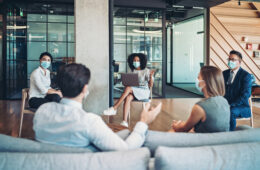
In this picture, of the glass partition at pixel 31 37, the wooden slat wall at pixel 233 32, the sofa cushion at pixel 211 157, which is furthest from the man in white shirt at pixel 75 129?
the wooden slat wall at pixel 233 32

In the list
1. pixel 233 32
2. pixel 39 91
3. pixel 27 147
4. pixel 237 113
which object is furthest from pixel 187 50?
pixel 27 147

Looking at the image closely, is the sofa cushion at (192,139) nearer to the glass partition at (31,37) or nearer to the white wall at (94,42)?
the white wall at (94,42)

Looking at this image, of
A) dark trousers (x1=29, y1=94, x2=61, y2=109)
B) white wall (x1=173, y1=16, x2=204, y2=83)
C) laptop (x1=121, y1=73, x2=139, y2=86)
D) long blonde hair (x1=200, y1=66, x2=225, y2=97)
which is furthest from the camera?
white wall (x1=173, y1=16, x2=204, y2=83)

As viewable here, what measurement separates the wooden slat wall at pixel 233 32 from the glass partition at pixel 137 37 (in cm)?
177

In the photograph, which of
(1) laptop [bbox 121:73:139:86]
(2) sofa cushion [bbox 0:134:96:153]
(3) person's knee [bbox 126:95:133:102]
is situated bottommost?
(3) person's knee [bbox 126:95:133:102]

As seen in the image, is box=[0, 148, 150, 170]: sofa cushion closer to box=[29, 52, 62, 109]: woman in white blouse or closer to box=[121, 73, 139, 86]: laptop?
box=[29, 52, 62, 109]: woman in white blouse

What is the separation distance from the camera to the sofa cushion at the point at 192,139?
1.37m

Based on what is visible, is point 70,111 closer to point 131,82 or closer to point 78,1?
point 131,82

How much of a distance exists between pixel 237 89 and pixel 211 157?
2.75 m

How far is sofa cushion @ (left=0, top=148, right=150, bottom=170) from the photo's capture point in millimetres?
1148

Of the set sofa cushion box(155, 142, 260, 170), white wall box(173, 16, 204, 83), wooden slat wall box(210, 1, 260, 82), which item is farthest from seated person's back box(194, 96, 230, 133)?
white wall box(173, 16, 204, 83)

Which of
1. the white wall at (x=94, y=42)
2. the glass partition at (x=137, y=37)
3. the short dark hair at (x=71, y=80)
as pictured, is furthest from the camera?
the glass partition at (x=137, y=37)

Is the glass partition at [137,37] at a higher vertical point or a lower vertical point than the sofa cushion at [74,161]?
higher

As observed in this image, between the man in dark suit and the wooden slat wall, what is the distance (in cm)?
462
